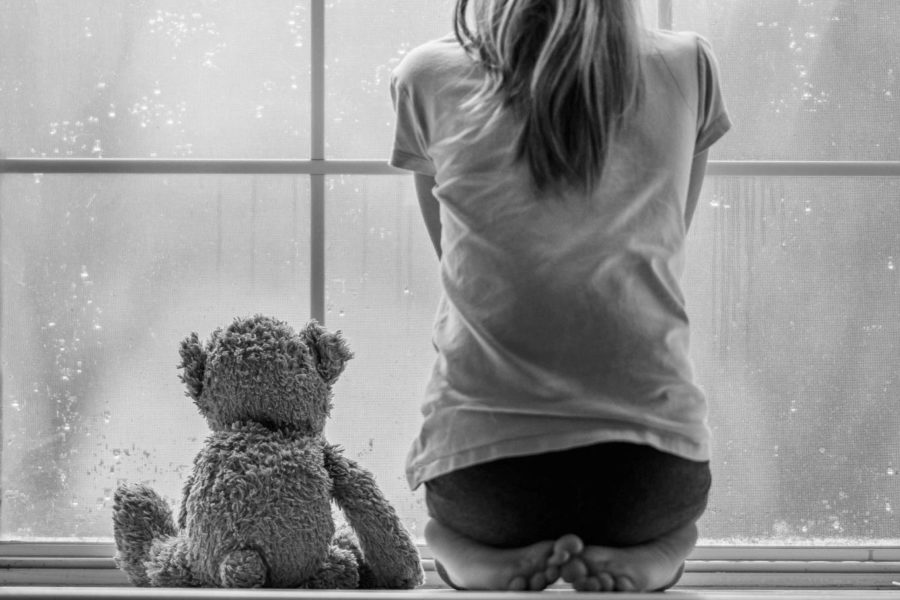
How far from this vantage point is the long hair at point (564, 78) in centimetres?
104

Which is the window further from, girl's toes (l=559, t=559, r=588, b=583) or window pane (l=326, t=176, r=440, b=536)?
girl's toes (l=559, t=559, r=588, b=583)

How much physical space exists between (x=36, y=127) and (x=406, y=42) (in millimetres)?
733

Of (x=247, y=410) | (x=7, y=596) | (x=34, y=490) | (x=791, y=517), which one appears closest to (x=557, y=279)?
(x=247, y=410)

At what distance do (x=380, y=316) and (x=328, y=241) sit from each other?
18 centimetres

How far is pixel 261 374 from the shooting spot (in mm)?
1333

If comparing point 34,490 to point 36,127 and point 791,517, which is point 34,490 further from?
point 791,517

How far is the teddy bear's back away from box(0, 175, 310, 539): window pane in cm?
41

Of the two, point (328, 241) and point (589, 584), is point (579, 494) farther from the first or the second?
point (328, 241)

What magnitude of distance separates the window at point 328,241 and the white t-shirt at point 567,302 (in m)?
0.62

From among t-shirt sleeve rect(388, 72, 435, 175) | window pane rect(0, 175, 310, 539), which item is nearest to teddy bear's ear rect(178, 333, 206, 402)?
window pane rect(0, 175, 310, 539)

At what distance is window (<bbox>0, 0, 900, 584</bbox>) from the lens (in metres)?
1.69

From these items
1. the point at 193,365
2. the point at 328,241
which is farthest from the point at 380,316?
the point at 193,365

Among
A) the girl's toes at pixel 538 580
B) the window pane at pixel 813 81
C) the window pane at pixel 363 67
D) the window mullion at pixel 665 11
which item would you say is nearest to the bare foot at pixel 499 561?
the girl's toes at pixel 538 580

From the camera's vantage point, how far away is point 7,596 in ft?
3.04
